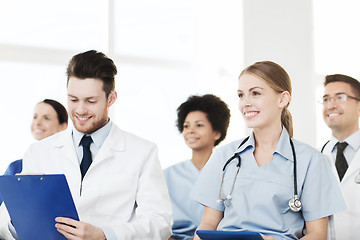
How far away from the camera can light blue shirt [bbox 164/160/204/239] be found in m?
2.93

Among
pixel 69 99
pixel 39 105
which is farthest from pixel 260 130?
pixel 39 105

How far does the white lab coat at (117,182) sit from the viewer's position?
202 cm

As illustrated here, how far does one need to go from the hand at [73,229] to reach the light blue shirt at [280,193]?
0.56 m

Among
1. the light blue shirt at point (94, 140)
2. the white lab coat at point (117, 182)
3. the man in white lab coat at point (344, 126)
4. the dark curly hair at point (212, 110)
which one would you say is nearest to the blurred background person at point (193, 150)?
the dark curly hair at point (212, 110)

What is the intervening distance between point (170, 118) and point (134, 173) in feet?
8.08

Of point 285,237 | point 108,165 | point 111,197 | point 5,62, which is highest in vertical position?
point 5,62

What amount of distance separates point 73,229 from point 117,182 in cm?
35

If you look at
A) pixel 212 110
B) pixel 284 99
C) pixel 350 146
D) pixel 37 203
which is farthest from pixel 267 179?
pixel 212 110

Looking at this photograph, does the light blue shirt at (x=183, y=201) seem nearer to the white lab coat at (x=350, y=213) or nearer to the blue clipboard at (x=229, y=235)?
the white lab coat at (x=350, y=213)

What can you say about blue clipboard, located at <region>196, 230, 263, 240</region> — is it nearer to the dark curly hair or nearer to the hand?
the hand

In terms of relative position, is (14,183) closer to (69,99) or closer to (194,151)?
(69,99)

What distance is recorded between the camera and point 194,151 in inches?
130

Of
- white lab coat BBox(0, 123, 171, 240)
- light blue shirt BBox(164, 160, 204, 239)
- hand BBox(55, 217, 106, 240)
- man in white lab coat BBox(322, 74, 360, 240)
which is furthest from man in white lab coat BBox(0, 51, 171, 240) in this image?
man in white lab coat BBox(322, 74, 360, 240)

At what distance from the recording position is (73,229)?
178 cm
